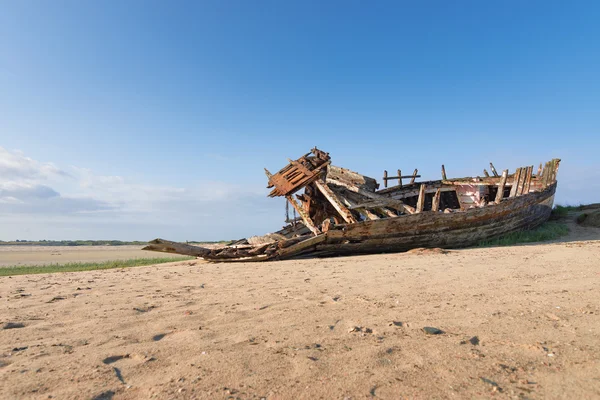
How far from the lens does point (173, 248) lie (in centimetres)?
817

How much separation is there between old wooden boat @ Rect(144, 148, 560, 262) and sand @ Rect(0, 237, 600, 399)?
13.1 feet

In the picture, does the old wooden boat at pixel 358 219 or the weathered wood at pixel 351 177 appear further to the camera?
the weathered wood at pixel 351 177

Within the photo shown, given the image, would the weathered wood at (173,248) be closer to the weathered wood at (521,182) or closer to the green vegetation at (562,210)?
the weathered wood at (521,182)

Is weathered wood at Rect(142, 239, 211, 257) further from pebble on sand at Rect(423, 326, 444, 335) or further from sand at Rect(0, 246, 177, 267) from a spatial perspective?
sand at Rect(0, 246, 177, 267)

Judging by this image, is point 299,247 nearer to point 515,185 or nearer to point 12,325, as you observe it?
point 12,325

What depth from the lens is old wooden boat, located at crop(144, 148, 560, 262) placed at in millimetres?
8711

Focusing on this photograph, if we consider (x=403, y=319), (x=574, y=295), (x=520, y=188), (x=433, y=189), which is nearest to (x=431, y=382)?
(x=403, y=319)

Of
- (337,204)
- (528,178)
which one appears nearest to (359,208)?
(337,204)

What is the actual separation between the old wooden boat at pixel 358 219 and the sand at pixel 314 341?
3980 mm

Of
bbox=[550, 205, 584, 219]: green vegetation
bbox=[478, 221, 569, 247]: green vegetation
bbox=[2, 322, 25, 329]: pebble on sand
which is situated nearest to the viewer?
bbox=[2, 322, 25, 329]: pebble on sand

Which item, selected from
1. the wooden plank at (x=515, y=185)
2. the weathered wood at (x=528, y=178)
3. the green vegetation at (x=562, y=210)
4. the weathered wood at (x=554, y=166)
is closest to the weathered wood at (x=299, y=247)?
the wooden plank at (x=515, y=185)

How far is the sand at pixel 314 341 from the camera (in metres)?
1.88

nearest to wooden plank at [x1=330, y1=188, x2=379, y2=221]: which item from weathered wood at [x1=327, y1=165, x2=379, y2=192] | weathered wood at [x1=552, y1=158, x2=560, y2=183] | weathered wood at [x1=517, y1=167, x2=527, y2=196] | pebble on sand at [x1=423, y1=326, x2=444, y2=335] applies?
weathered wood at [x1=327, y1=165, x2=379, y2=192]

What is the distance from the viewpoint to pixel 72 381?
1.96 m
